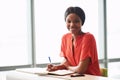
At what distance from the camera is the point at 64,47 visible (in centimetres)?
208

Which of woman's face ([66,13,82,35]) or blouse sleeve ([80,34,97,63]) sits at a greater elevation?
woman's face ([66,13,82,35])

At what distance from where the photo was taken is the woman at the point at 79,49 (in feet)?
5.93

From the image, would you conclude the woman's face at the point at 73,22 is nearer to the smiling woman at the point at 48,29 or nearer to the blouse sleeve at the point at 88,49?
the blouse sleeve at the point at 88,49

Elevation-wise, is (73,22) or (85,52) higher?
(73,22)

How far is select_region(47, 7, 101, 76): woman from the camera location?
1807 mm

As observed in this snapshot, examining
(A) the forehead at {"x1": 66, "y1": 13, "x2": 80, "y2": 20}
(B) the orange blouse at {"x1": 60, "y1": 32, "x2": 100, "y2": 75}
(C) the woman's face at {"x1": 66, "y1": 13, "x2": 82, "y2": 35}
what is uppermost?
(A) the forehead at {"x1": 66, "y1": 13, "x2": 80, "y2": 20}

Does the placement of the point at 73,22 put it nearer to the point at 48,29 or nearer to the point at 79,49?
the point at 79,49

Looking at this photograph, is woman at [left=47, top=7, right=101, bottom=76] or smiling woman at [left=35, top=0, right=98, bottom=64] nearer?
woman at [left=47, top=7, right=101, bottom=76]

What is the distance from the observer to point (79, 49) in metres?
1.89

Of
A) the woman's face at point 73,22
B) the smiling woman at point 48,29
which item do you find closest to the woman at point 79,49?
the woman's face at point 73,22

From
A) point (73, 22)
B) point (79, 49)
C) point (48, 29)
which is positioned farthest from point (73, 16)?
point (48, 29)

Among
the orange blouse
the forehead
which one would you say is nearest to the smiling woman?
the orange blouse

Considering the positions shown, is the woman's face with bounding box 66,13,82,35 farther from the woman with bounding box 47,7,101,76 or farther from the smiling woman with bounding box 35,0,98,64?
the smiling woman with bounding box 35,0,98,64
